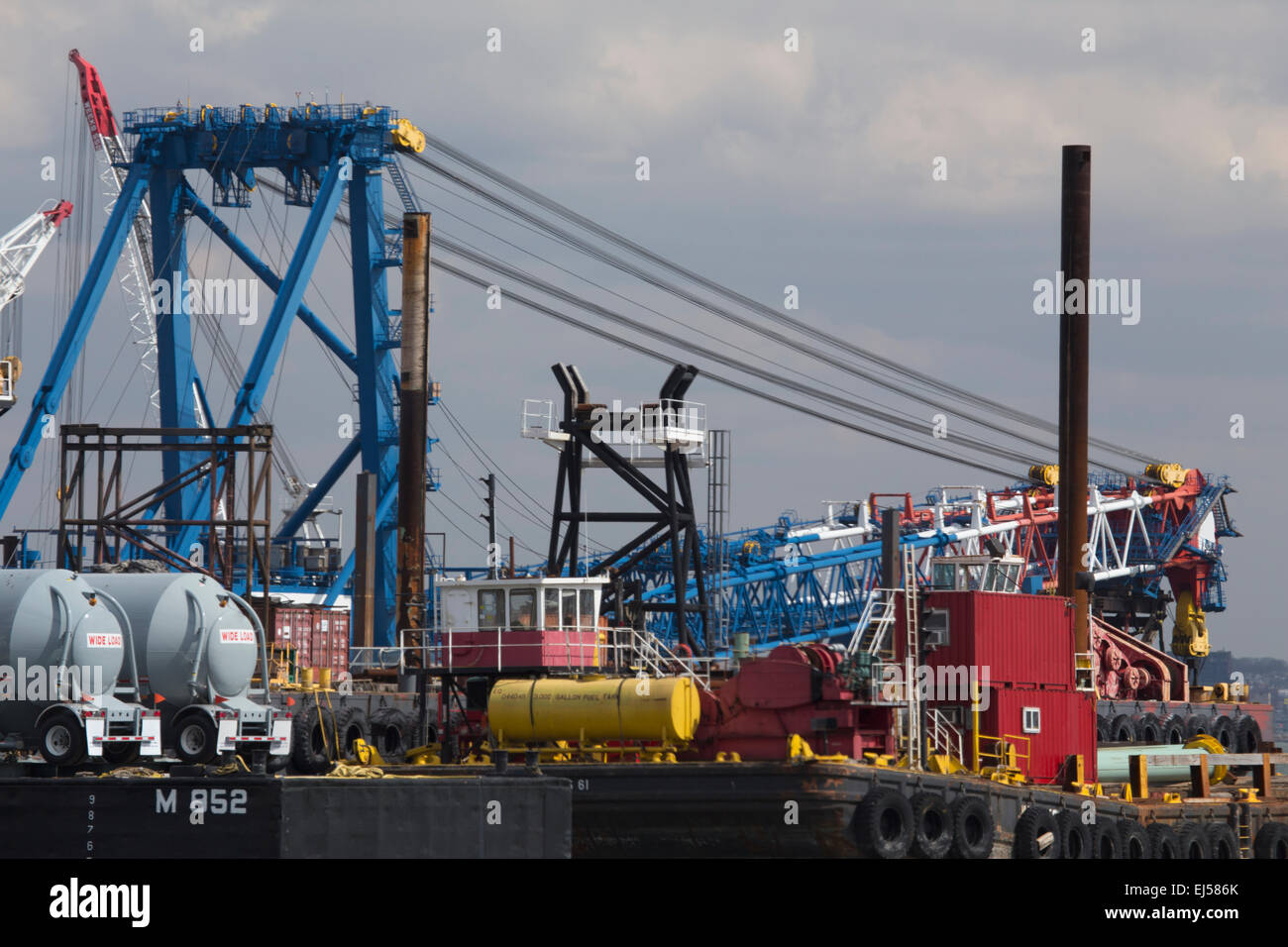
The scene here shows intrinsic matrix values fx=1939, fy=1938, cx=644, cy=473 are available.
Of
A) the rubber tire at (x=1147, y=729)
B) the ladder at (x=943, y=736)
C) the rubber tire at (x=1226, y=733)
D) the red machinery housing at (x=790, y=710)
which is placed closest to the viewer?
the red machinery housing at (x=790, y=710)

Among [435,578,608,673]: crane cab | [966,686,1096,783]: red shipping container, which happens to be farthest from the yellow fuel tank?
[435,578,608,673]: crane cab

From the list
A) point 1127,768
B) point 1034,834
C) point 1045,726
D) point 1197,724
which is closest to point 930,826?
point 1034,834

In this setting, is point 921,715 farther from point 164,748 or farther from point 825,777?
point 164,748

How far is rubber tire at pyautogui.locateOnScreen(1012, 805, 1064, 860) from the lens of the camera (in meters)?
37.1

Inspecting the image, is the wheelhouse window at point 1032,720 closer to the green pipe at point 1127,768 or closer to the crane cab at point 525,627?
the green pipe at point 1127,768

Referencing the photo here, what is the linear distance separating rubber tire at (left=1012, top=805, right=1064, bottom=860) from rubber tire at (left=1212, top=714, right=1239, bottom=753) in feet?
102

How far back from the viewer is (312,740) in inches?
1693

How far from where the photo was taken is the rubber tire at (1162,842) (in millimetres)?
40344

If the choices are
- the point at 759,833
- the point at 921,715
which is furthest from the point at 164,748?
the point at 921,715

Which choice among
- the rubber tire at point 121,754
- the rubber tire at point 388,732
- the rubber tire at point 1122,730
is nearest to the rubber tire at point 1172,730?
the rubber tire at point 1122,730

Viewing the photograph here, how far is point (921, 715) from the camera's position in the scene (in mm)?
37969

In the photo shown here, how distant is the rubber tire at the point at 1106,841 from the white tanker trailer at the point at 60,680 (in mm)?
18535

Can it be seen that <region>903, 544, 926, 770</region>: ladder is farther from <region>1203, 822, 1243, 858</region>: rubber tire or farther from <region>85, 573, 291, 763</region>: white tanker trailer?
<region>85, 573, 291, 763</region>: white tanker trailer

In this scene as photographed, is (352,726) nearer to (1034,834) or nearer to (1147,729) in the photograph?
(1034,834)
